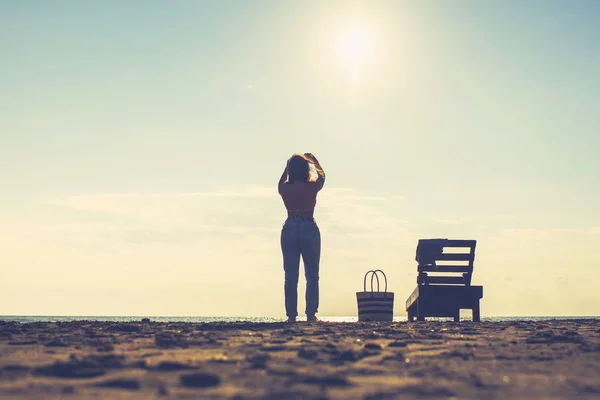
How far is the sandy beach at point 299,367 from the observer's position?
15.9 ft

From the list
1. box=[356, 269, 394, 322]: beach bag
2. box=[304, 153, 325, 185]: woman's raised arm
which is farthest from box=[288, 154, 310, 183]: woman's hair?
box=[356, 269, 394, 322]: beach bag

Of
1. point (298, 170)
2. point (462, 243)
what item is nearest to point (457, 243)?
point (462, 243)

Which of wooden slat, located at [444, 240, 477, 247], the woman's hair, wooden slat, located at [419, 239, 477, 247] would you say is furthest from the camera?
wooden slat, located at [444, 240, 477, 247]

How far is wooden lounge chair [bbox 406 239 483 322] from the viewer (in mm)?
17078

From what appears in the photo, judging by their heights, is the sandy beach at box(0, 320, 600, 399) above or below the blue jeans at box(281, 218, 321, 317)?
below

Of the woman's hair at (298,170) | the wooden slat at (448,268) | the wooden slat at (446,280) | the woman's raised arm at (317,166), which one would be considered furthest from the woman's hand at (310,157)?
the wooden slat at (446,280)

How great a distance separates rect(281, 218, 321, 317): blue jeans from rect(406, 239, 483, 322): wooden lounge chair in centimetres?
335

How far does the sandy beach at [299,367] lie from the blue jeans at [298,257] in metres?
5.60

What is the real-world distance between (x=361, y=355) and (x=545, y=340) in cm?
313

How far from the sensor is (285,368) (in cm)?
597

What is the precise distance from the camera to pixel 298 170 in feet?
49.8

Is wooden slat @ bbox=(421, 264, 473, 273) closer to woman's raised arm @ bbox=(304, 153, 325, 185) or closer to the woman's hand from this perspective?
woman's raised arm @ bbox=(304, 153, 325, 185)

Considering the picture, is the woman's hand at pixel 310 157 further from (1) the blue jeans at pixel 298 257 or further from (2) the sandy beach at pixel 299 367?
(2) the sandy beach at pixel 299 367

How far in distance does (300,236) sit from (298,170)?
1.45 metres
